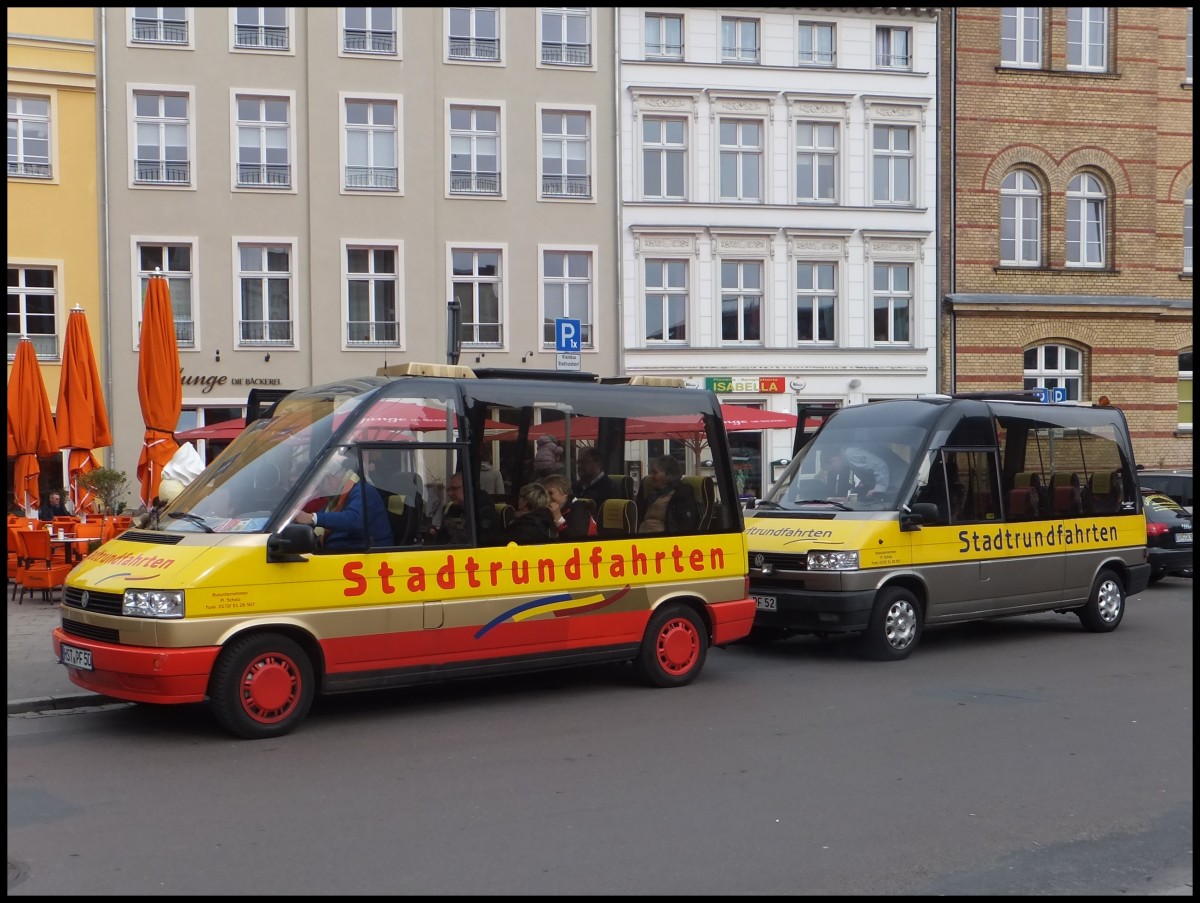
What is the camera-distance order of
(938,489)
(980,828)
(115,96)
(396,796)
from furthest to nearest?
(115,96) → (938,489) → (396,796) → (980,828)

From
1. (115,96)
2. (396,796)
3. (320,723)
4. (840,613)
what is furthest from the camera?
(115,96)

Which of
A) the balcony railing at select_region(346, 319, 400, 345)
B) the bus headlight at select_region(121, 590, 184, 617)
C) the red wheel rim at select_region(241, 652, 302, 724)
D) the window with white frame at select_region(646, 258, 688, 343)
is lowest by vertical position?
the red wheel rim at select_region(241, 652, 302, 724)

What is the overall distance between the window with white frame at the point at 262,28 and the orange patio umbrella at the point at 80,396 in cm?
1388

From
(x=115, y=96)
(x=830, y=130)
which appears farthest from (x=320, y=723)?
(x=830, y=130)

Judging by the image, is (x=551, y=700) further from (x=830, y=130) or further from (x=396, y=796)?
(x=830, y=130)

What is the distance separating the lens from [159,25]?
28.0 m

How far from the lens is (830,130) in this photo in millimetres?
31922

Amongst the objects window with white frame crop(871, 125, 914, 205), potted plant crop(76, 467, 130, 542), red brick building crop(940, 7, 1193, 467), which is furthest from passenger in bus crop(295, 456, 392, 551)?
red brick building crop(940, 7, 1193, 467)

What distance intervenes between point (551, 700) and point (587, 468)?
189 cm

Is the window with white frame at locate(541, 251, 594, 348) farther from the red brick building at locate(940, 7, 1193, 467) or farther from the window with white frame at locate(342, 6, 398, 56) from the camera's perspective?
the red brick building at locate(940, 7, 1193, 467)

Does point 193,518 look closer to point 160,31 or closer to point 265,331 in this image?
point 265,331

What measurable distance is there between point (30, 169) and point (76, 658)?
70.9 feet

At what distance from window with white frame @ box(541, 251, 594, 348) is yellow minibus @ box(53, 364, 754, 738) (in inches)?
762

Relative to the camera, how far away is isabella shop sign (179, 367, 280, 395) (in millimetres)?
27953
